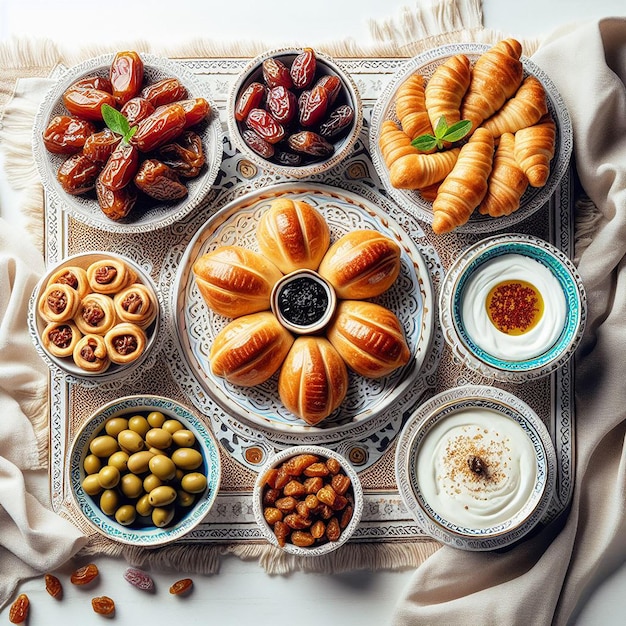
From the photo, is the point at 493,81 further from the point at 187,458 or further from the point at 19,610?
the point at 19,610

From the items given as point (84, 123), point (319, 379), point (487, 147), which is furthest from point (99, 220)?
point (487, 147)

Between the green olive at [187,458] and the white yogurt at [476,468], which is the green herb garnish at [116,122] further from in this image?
the white yogurt at [476,468]

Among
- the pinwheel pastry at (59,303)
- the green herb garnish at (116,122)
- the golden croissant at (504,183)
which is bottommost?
the pinwheel pastry at (59,303)

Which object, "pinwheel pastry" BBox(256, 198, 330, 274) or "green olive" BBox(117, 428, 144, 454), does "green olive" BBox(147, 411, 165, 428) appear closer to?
"green olive" BBox(117, 428, 144, 454)

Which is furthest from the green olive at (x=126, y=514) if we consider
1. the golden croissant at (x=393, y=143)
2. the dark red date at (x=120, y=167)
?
the golden croissant at (x=393, y=143)

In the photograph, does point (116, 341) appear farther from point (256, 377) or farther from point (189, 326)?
point (256, 377)

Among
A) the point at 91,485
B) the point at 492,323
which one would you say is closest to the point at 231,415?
the point at 91,485
